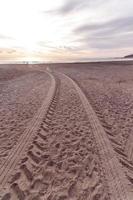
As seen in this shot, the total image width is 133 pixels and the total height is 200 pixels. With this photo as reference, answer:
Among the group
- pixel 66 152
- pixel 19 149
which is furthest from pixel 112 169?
pixel 19 149

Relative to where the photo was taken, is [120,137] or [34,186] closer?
[34,186]

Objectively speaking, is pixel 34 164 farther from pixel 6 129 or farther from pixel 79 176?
pixel 6 129

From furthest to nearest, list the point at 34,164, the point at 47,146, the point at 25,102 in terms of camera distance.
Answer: the point at 25,102 → the point at 47,146 → the point at 34,164

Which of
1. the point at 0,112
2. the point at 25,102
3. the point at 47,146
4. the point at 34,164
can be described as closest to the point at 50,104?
the point at 25,102

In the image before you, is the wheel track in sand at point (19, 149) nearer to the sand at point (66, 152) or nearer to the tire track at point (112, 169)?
the sand at point (66, 152)

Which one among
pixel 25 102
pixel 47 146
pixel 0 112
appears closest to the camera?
pixel 47 146

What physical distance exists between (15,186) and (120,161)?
282 centimetres

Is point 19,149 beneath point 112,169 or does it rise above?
above

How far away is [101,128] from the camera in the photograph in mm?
7391

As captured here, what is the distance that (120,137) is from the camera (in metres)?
6.80

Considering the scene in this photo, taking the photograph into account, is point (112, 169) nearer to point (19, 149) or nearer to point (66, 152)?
point (66, 152)

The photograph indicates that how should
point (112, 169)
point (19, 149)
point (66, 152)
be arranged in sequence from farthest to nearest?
point (19, 149) → point (66, 152) → point (112, 169)

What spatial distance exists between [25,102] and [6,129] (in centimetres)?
393

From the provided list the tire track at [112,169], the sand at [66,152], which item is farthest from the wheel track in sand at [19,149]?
the tire track at [112,169]
